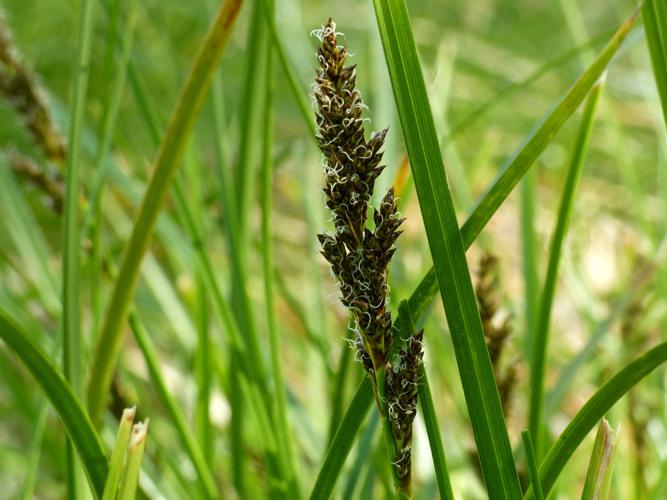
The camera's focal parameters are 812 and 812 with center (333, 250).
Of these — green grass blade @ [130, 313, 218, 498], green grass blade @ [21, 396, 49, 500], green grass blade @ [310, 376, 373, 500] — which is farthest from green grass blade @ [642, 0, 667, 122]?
green grass blade @ [21, 396, 49, 500]

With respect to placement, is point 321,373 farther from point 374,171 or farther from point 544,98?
point 544,98

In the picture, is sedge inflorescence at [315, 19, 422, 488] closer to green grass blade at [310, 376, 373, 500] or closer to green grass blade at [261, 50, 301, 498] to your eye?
green grass blade at [310, 376, 373, 500]

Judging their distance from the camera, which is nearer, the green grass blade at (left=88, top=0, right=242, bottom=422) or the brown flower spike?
the brown flower spike

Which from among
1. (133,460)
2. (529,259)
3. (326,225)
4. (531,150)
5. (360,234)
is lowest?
(133,460)

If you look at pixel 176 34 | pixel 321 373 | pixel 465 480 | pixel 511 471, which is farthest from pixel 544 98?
pixel 511 471

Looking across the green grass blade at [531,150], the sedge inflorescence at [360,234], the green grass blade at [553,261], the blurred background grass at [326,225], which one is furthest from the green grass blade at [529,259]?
the sedge inflorescence at [360,234]

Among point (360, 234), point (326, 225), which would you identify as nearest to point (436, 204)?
point (360, 234)

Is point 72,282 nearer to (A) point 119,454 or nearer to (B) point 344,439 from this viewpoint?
(A) point 119,454
